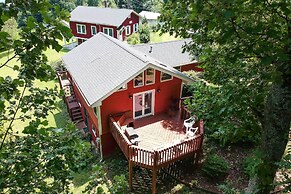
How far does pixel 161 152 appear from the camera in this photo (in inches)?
406

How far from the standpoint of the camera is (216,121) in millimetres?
6371

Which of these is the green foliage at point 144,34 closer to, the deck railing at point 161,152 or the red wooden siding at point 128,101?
the red wooden siding at point 128,101

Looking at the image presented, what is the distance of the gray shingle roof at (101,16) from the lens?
3591cm

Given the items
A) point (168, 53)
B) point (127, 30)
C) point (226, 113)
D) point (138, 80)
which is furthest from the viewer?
point (127, 30)

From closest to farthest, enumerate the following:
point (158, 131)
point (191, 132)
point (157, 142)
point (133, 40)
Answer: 1. point (191, 132)
2. point (157, 142)
3. point (158, 131)
4. point (133, 40)

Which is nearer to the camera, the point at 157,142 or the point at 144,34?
the point at 157,142

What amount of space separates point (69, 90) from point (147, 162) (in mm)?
12148

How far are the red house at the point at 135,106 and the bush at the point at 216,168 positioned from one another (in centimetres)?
79

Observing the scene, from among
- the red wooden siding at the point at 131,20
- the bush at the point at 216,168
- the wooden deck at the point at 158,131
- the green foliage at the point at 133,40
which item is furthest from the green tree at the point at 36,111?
the red wooden siding at the point at 131,20

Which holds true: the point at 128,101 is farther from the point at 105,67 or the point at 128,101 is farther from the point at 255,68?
the point at 255,68

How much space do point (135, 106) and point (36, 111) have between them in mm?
10484

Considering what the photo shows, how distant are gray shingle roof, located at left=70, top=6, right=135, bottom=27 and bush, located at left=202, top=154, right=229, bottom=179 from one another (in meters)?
28.4

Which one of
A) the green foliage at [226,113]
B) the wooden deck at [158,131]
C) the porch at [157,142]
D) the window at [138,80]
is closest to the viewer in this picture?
the green foliage at [226,113]

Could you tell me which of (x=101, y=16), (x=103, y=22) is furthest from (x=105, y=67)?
(x=101, y=16)
